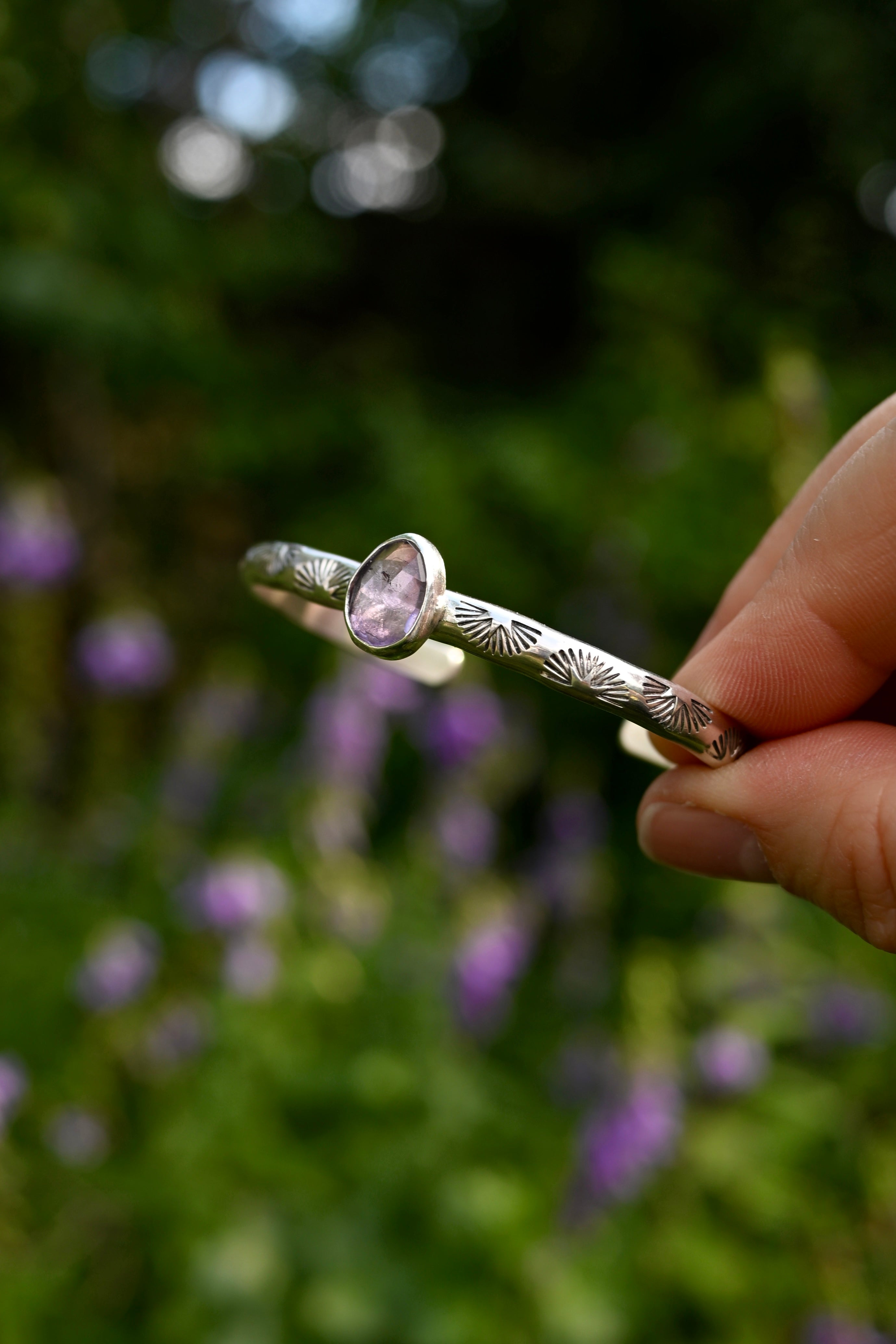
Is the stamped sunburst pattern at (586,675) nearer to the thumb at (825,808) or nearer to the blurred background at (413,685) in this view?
the thumb at (825,808)

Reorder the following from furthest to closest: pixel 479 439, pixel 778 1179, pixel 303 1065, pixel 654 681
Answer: pixel 479 439
pixel 303 1065
pixel 778 1179
pixel 654 681

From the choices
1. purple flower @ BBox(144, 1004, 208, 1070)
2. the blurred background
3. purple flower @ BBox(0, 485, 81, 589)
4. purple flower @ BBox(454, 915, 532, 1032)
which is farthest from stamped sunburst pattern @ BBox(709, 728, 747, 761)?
purple flower @ BBox(0, 485, 81, 589)

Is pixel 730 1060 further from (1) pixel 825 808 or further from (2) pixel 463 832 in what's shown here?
(1) pixel 825 808

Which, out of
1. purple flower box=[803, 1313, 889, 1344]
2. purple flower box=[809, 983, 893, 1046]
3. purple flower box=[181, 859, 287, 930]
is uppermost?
purple flower box=[809, 983, 893, 1046]

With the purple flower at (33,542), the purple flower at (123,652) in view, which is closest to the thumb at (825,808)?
the purple flower at (123,652)

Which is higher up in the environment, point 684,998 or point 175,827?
point 684,998

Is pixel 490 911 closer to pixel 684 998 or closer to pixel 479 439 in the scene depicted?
pixel 684 998

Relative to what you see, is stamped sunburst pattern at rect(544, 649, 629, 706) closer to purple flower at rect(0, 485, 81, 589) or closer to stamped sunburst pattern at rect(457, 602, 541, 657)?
stamped sunburst pattern at rect(457, 602, 541, 657)

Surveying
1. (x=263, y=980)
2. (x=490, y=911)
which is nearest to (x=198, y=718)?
(x=263, y=980)
